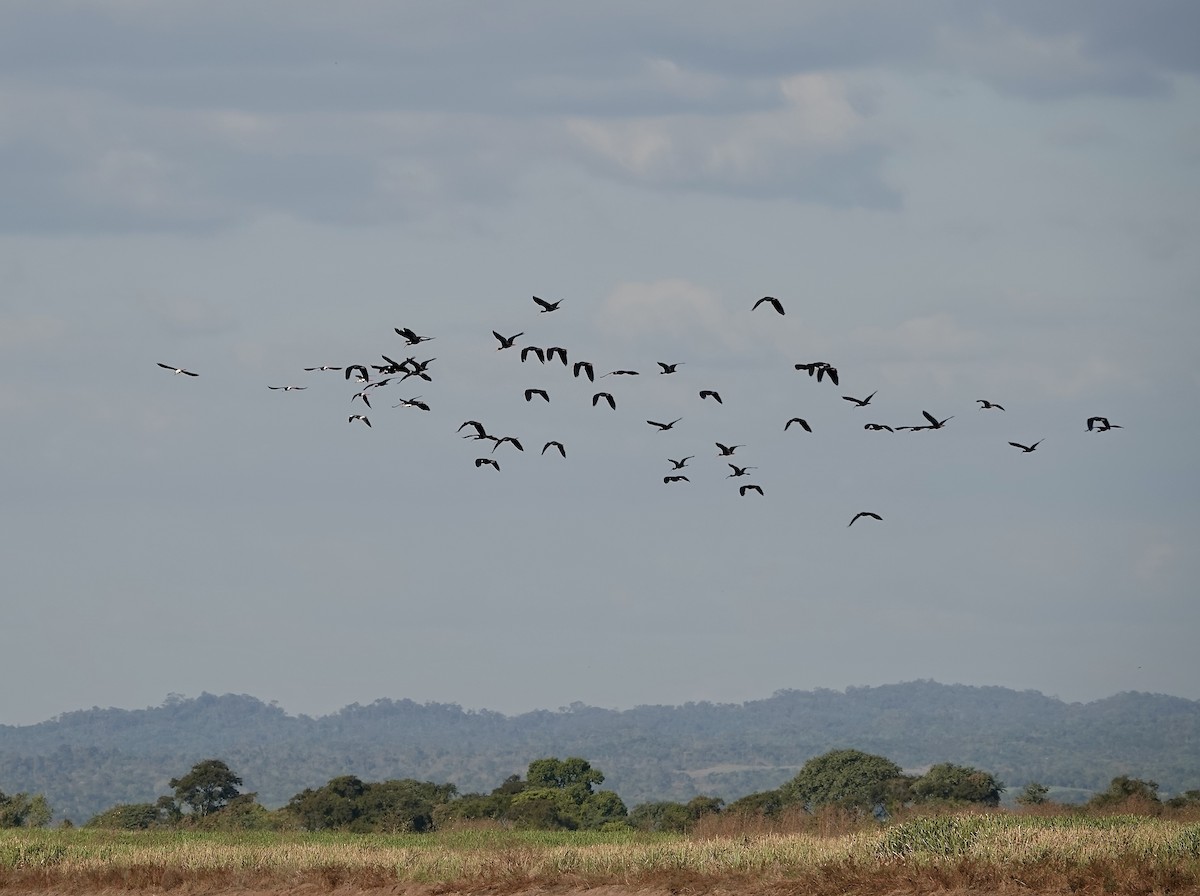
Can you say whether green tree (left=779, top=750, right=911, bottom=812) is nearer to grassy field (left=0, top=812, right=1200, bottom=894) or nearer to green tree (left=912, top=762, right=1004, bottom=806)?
green tree (left=912, top=762, right=1004, bottom=806)

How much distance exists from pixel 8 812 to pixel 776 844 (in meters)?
52.7

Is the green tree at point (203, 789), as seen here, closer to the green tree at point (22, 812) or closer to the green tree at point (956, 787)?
the green tree at point (22, 812)

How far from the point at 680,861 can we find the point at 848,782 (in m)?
66.0

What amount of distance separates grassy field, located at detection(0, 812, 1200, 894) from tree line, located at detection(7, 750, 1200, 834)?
1898 cm

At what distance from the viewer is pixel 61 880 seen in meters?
48.1

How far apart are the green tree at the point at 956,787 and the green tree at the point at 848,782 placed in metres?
3.72

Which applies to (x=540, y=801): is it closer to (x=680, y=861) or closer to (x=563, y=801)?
(x=563, y=801)

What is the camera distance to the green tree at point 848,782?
4049 inches

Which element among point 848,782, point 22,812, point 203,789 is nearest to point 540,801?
point 22,812

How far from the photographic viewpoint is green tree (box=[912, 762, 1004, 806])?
8950cm

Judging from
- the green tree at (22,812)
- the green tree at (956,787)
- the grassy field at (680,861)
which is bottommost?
the grassy field at (680,861)

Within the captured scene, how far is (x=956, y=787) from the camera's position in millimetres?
91438

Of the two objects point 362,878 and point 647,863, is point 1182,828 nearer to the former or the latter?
point 647,863

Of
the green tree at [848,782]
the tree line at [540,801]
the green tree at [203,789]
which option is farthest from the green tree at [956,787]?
the green tree at [203,789]
